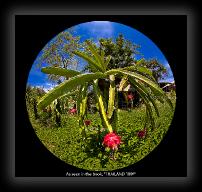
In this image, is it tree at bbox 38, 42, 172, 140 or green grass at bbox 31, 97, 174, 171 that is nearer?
tree at bbox 38, 42, 172, 140

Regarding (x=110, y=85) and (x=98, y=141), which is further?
(x=98, y=141)

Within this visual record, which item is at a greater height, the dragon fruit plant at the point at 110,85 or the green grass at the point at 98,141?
the dragon fruit plant at the point at 110,85

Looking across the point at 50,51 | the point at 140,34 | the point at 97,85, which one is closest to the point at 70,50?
the point at 50,51

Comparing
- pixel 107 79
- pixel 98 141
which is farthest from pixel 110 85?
pixel 98 141

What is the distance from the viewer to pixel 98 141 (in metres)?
2.80

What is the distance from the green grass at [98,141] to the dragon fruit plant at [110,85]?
8 cm

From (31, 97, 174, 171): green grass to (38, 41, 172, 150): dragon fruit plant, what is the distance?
77 mm

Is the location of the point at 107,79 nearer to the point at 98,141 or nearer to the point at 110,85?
the point at 110,85

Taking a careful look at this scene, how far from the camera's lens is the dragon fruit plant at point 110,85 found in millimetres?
2533

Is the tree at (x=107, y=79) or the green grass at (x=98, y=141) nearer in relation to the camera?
the tree at (x=107, y=79)

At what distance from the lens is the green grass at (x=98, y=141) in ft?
9.11

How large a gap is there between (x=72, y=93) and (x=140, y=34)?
575 mm

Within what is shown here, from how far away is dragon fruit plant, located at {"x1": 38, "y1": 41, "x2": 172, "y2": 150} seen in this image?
2.53m

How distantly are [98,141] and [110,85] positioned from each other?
1.30ft
